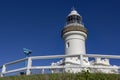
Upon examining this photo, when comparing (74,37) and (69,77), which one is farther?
(74,37)

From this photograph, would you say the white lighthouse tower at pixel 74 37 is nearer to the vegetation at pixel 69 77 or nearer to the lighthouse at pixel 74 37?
the lighthouse at pixel 74 37

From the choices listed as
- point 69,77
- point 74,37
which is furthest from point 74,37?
point 69,77

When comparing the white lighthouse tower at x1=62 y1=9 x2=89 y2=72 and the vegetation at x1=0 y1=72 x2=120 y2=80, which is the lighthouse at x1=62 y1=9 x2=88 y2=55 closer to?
the white lighthouse tower at x1=62 y1=9 x2=89 y2=72

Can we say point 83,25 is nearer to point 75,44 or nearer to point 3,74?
point 75,44

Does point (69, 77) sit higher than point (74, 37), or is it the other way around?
point (74, 37)

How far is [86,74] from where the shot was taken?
31.0 feet

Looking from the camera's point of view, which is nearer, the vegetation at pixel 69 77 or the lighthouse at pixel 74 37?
the vegetation at pixel 69 77

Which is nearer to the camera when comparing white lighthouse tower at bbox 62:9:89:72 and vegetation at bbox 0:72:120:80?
vegetation at bbox 0:72:120:80

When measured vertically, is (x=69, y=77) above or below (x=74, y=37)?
below

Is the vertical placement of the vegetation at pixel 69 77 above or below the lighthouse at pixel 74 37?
below

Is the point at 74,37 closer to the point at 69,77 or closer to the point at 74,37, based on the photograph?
the point at 74,37

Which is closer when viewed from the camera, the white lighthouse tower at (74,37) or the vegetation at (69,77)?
the vegetation at (69,77)

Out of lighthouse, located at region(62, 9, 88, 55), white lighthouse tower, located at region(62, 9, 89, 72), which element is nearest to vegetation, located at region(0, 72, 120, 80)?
white lighthouse tower, located at region(62, 9, 89, 72)

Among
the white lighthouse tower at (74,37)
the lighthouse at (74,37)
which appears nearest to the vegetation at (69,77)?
the white lighthouse tower at (74,37)
